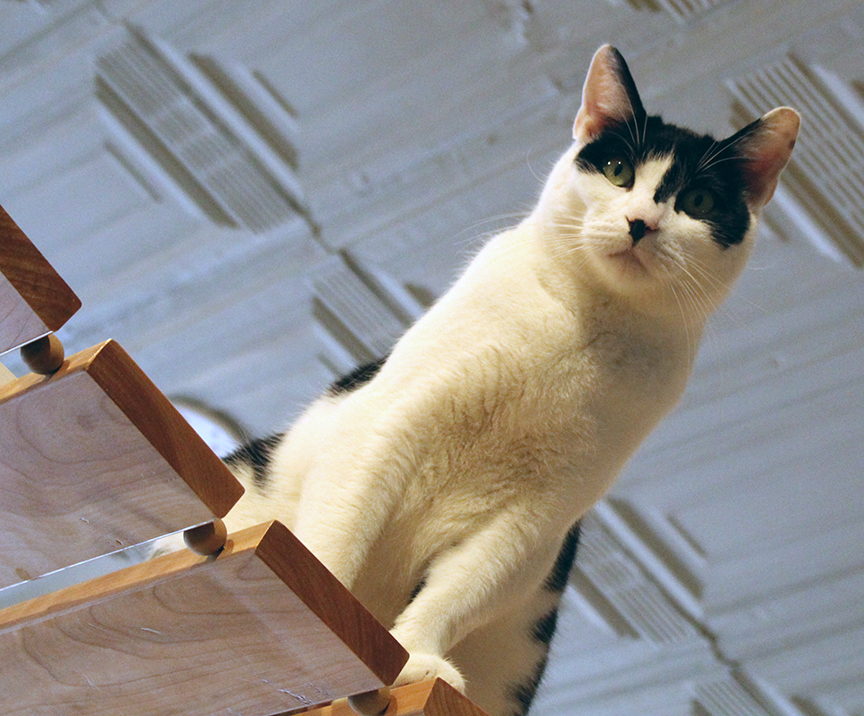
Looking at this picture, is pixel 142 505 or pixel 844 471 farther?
pixel 844 471

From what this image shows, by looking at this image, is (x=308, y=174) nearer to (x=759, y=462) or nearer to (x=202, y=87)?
(x=202, y=87)

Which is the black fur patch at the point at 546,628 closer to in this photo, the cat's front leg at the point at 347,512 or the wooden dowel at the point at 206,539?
the cat's front leg at the point at 347,512

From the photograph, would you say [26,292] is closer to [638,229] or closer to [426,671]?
[426,671]

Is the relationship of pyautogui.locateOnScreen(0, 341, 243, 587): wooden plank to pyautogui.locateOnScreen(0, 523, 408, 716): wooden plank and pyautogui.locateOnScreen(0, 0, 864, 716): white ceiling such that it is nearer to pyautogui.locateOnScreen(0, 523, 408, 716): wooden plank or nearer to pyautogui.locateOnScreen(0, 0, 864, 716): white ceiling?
pyautogui.locateOnScreen(0, 523, 408, 716): wooden plank

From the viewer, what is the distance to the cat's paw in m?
0.75

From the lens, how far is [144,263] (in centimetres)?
222

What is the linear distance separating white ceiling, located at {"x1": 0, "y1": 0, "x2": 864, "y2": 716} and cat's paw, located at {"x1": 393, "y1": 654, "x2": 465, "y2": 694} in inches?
47.5

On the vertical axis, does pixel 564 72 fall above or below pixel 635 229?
below

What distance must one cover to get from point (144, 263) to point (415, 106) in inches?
31.6

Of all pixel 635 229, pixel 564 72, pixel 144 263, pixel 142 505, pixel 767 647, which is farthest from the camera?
pixel 767 647

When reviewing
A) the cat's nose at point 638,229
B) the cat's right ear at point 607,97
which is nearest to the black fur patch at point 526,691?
the cat's nose at point 638,229

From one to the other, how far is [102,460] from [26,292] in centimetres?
12

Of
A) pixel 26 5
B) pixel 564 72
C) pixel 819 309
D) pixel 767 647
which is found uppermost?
pixel 26 5

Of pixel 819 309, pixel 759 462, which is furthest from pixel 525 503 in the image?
pixel 759 462
